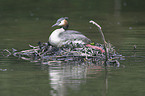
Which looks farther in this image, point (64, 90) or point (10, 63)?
point (10, 63)

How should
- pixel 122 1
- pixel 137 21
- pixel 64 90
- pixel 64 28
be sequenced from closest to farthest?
pixel 64 90, pixel 64 28, pixel 137 21, pixel 122 1

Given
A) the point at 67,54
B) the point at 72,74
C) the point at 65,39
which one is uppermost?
the point at 65,39

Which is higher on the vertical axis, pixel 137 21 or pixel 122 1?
pixel 122 1

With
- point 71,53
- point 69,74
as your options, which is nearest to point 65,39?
point 71,53

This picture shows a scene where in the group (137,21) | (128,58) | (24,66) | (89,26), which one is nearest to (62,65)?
(24,66)

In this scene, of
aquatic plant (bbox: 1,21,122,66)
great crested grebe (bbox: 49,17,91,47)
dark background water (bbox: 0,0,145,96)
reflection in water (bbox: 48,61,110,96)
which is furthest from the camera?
great crested grebe (bbox: 49,17,91,47)

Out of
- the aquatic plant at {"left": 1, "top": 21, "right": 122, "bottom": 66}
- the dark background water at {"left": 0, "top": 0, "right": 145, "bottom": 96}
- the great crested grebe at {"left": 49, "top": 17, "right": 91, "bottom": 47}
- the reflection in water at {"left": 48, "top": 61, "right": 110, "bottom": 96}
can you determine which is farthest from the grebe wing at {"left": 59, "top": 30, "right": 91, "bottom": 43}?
the reflection in water at {"left": 48, "top": 61, "right": 110, "bottom": 96}

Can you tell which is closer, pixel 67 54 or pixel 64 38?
pixel 67 54

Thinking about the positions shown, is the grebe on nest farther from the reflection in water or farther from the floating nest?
the reflection in water

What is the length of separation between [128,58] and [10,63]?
2.75 meters

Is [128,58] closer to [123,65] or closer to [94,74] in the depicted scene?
[123,65]

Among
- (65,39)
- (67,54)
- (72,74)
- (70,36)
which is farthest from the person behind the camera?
(70,36)

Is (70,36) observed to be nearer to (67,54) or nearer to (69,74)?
(67,54)

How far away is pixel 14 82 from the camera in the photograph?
9.05 metres
